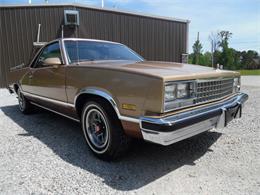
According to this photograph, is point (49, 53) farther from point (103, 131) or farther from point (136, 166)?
point (136, 166)

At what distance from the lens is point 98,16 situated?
37.0 ft

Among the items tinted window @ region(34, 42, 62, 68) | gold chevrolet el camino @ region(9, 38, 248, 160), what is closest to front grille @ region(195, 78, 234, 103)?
gold chevrolet el camino @ region(9, 38, 248, 160)

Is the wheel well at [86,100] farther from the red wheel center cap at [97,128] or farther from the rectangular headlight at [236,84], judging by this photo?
the rectangular headlight at [236,84]

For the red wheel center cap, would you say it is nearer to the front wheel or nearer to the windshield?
the front wheel

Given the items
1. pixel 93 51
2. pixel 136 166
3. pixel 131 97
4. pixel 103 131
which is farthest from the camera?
pixel 93 51

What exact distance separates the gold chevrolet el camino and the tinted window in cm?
5

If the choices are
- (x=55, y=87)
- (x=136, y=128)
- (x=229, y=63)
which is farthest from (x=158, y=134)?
(x=229, y=63)

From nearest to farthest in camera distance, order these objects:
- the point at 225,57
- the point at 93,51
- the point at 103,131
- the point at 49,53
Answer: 1. the point at 103,131
2. the point at 93,51
3. the point at 49,53
4. the point at 225,57

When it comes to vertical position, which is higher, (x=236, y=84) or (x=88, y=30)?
(x=88, y=30)

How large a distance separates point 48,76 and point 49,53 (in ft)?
1.96

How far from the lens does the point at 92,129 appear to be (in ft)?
9.81

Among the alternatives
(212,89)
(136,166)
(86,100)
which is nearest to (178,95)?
(212,89)

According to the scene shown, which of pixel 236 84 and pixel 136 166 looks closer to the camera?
pixel 136 166

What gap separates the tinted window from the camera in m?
3.66
